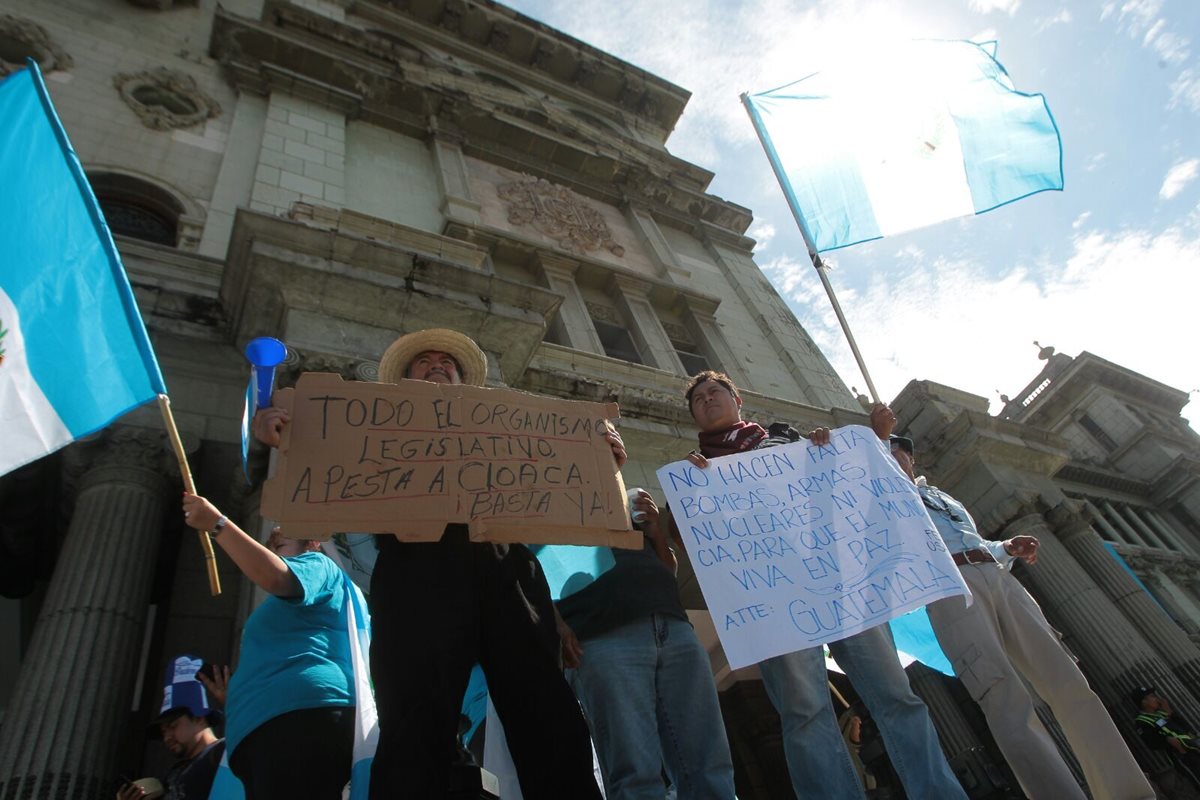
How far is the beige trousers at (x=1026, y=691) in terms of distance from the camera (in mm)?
3217

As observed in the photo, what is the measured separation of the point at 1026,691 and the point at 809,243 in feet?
13.2

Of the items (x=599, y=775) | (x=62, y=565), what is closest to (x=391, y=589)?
(x=599, y=775)

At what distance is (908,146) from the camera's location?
6.89m

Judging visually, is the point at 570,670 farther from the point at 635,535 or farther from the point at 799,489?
the point at 799,489

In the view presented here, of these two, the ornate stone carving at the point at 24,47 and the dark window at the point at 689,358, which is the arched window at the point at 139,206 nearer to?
Result: the ornate stone carving at the point at 24,47

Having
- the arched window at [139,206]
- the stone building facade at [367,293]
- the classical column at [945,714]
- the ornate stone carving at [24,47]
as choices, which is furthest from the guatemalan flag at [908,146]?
the ornate stone carving at [24,47]

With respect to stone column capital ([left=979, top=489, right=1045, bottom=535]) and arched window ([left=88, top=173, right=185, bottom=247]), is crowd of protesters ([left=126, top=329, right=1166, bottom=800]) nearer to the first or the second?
stone column capital ([left=979, top=489, right=1045, bottom=535])

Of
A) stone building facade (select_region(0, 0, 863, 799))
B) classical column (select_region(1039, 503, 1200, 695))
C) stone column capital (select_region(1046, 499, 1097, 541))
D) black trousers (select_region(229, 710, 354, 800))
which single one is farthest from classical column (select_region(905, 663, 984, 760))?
black trousers (select_region(229, 710, 354, 800))

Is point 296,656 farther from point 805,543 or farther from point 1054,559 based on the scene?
point 1054,559

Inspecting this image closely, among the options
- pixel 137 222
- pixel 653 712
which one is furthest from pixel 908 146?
pixel 137 222

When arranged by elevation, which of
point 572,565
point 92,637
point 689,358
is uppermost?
point 689,358

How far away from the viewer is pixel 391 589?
224 cm

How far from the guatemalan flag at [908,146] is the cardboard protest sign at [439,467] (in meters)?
4.50

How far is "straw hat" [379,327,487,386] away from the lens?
329 centimetres
